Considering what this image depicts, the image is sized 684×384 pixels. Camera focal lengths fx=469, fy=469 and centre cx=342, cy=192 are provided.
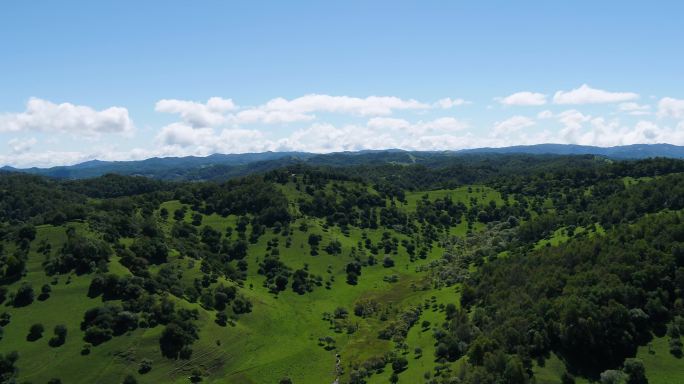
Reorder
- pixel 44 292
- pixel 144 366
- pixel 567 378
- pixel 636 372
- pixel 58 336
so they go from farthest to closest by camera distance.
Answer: pixel 44 292, pixel 58 336, pixel 144 366, pixel 567 378, pixel 636 372

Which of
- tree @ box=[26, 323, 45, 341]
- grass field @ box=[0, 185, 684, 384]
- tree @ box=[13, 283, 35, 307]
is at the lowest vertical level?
grass field @ box=[0, 185, 684, 384]

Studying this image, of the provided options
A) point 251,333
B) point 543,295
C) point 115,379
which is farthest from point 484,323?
point 115,379

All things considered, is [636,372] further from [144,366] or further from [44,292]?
[44,292]

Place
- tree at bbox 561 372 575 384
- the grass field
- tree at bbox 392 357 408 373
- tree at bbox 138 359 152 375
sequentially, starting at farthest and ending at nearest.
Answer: tree at bbox 138 359 152 375 → tree at bbox 392 357 408 373 → the grass field → tree at bbox 561 372 575 384

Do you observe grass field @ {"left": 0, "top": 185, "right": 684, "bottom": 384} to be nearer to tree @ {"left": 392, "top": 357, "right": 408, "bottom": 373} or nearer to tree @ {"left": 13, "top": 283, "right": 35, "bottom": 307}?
tree @ {"left": 392, "top": 357, "right": 408, "bottom": 373}

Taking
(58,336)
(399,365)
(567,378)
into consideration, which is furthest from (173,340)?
(567,378)

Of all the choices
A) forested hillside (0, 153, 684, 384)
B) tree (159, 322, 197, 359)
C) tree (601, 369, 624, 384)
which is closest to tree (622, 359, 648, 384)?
forested hillside (0, 153, 684, 384)

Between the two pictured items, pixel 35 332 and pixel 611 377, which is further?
pixel 35 332

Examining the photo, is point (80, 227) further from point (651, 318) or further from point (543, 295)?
point (651, 318)

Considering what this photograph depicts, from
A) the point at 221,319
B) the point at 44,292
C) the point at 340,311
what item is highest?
the point at 44,292

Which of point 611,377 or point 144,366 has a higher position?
point 611,377

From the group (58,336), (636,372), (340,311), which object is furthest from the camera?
(340,311)
